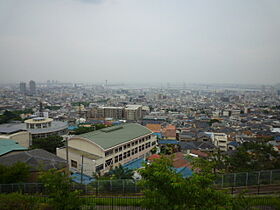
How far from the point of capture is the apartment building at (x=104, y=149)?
1118 cm

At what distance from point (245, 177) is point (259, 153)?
4696 mm

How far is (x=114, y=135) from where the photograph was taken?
532 inches

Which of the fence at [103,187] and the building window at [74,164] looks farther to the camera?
the building window at [74,164]

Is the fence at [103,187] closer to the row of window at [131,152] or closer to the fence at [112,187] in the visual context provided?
the fence at [112,187]

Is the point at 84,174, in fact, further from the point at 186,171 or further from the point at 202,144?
the point at 202,144

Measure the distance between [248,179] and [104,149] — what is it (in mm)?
7301

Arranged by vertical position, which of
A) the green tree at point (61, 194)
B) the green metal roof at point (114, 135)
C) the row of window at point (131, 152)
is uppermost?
the green tree at point (61, 194)

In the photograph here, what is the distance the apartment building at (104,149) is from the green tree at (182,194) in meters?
7.88

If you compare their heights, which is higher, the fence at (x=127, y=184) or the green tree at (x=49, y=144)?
the fence at (x=127, y=184)

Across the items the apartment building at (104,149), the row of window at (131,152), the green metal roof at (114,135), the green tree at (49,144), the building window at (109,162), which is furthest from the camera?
the green tree at (49,144)

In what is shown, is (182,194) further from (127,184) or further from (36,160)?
(36,160)

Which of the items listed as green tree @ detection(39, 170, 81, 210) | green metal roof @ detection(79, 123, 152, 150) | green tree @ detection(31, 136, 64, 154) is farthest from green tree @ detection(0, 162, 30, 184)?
green tree @ detection(31, 136, 64, 154)

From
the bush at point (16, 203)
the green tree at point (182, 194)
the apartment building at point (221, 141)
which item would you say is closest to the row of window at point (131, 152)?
the apartment building at point (221, 141)

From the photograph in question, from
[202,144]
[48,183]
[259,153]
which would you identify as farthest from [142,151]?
[48,183]
